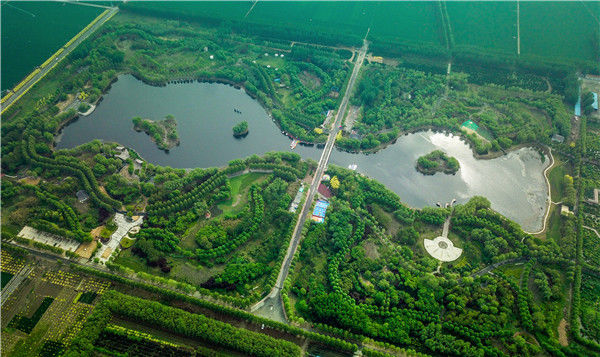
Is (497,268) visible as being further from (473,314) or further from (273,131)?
(273,131)

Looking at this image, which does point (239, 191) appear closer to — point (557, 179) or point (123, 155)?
point (123, 155)

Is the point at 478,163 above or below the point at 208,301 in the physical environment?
above

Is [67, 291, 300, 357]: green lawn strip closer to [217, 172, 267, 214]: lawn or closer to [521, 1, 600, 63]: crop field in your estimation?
[217, 172, 267, 214]: lawn

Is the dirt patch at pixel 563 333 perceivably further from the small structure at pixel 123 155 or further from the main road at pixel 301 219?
the small structure at pixel 123 155

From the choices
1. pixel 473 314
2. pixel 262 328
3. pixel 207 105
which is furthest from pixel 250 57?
pixel 473 314

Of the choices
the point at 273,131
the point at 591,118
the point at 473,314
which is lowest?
the point at 473,314

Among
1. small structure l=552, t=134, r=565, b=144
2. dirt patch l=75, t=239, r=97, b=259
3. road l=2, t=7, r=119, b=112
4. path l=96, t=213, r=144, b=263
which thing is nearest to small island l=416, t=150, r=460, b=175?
small structure l=552, t=134, r=565, b=144
